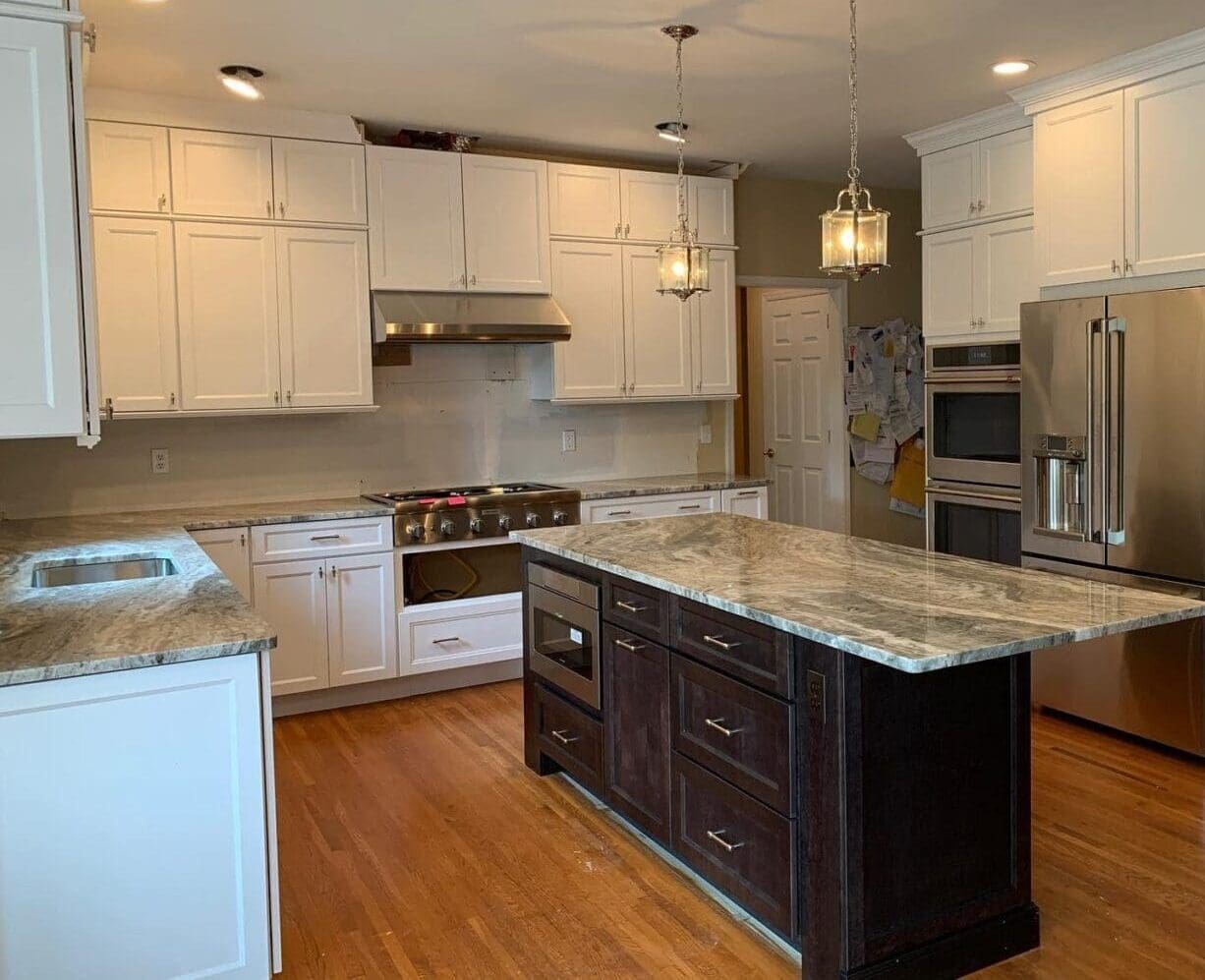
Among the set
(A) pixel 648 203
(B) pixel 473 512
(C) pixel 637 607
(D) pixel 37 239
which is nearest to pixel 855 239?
(C) pixel 637 607

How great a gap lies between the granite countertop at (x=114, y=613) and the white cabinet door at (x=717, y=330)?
9.16ft

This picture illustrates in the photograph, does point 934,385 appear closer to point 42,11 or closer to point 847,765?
point 847,765

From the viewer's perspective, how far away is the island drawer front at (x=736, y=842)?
97.0 inches

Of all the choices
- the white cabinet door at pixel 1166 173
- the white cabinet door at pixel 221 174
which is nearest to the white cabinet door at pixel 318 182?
the white cabinet door at pixel 221 174

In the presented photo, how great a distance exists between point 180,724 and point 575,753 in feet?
5.15

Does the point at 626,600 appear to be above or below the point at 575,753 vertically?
above

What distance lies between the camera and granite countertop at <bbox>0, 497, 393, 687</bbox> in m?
2.07

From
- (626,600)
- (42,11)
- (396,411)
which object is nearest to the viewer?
(42,11)

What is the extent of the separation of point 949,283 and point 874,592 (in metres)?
2.84

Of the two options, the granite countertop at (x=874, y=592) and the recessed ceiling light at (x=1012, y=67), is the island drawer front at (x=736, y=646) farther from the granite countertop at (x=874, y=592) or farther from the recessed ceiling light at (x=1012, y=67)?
the recessed ceiling light at (x=1012, y=67)

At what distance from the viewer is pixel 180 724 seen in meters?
2.17

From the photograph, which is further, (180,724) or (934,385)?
(934,385)

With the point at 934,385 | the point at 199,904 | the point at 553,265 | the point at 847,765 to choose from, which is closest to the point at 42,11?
the point at 199,904

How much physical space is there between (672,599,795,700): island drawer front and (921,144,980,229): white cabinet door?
116 inches
